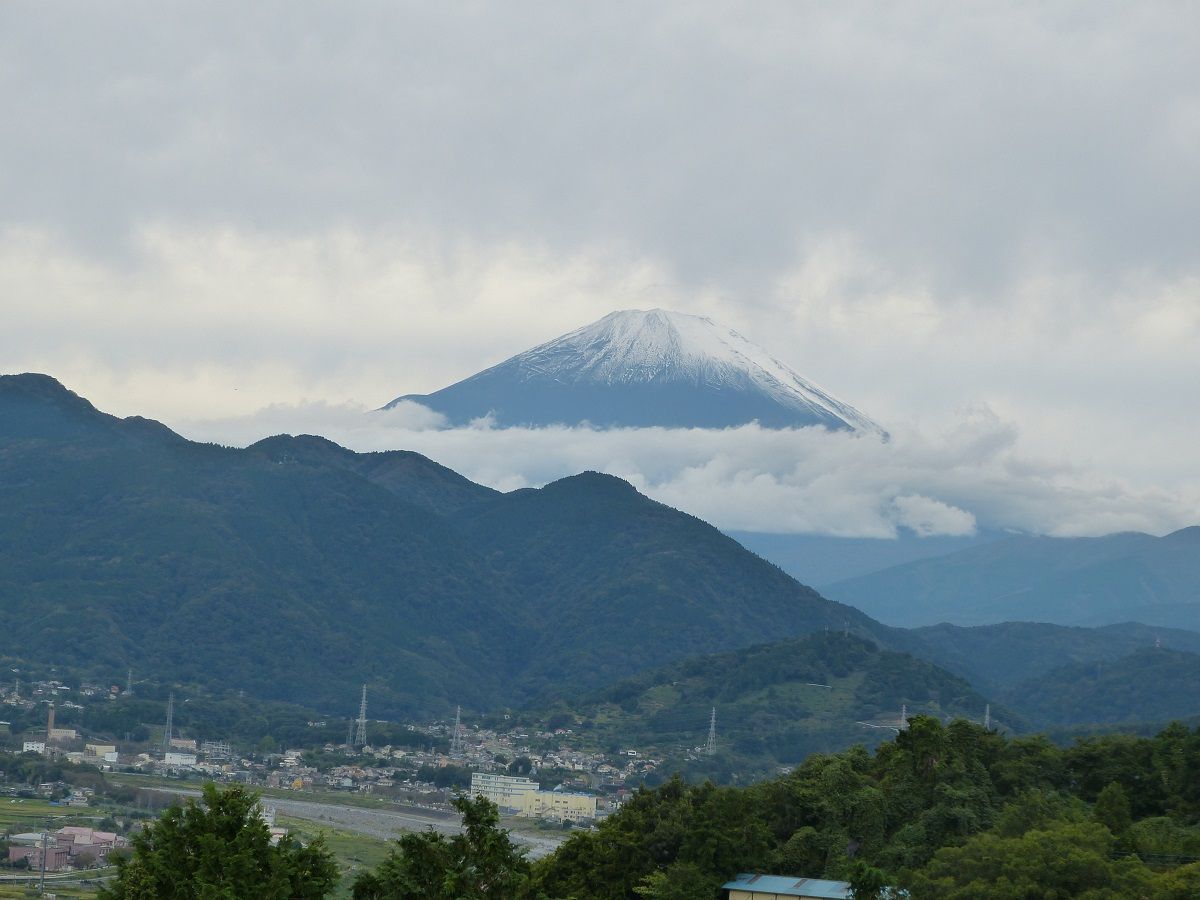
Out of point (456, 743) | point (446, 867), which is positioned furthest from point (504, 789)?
point (446, 867)

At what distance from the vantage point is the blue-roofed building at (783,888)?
38062 mm

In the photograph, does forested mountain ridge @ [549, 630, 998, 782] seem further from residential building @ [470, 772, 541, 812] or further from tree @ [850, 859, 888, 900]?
tree @ [850, 859, 888, 900]

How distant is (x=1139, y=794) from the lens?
158 feet

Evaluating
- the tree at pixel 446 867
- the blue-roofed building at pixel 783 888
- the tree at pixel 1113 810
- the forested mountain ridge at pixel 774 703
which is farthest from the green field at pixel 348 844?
the forested mountain ridge at pixel 774 703

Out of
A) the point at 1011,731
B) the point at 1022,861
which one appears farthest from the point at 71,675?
the point at 1022,861

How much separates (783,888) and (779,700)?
107520 mm

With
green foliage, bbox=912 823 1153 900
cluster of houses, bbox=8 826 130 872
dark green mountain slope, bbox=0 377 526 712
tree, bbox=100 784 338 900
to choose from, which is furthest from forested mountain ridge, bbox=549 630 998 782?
tree, bbox=100 784 338 900

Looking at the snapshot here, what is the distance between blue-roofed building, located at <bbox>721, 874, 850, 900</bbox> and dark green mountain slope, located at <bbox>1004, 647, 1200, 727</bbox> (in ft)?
397

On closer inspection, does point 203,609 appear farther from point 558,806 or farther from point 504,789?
point 558,806

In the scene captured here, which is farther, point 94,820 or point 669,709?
point 669,709

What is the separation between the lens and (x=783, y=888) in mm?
38781

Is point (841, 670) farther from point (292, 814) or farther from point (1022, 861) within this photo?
point (1022, 861)

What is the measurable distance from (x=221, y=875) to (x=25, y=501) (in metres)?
180

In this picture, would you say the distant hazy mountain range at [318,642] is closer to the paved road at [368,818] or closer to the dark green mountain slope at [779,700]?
the dark green mountain slope at [779,700]
